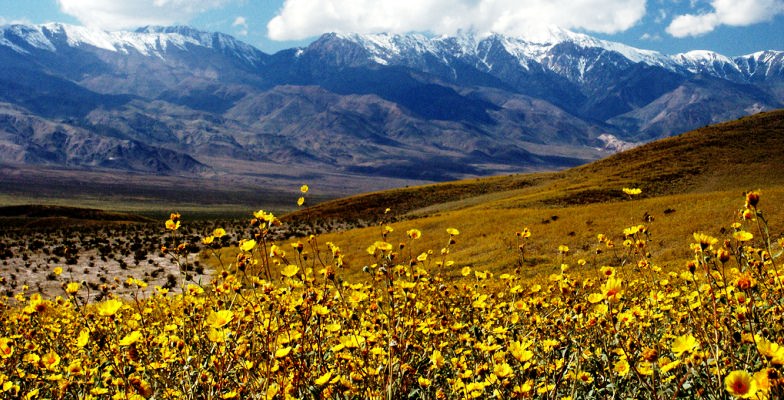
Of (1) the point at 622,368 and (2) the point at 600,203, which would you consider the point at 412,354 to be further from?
(2) the point at 600,203

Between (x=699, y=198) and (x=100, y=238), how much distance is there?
39596mm

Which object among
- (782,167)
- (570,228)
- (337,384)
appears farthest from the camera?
(782,167)

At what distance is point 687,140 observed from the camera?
65688 mm

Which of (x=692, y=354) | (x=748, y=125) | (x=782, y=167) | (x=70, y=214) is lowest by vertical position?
(x=70, y=214)

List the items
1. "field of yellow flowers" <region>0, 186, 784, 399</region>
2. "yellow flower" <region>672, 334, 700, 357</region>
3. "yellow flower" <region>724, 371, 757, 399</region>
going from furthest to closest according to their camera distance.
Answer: "field of yellow flowers" <region>0, 186, 784, 399</region> → "yellow flower" <region>672, 334, 700, 357</region> → "yellow flower" <region>724, 371, 757, 399</region>

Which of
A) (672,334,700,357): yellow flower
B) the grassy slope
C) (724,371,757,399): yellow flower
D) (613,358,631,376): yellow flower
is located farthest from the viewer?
the grassy slope

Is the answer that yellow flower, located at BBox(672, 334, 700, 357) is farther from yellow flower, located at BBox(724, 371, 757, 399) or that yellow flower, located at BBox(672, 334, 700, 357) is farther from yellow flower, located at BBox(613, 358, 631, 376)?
yellow flower, located at BBox(613, 358, 631, 376)

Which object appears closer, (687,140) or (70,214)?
(687,140)

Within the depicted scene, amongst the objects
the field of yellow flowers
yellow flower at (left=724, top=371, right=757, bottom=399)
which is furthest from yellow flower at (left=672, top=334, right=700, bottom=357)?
yellow flower at (left=724, top=371, right=757, bottom=399)

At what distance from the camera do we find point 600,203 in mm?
36125

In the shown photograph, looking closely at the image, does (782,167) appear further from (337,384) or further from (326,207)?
(337,384)

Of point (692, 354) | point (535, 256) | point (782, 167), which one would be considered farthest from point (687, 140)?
point (692, 354)

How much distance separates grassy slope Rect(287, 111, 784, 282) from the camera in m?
21.7

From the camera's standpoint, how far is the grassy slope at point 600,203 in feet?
71.1
